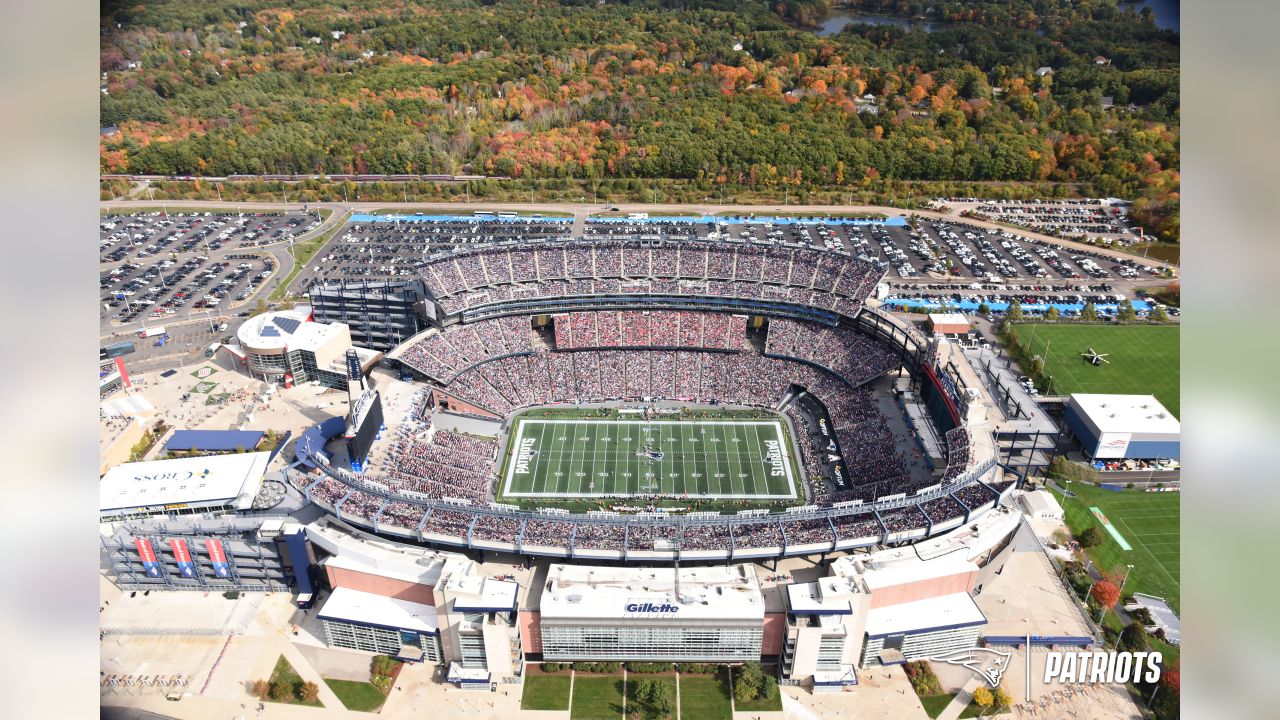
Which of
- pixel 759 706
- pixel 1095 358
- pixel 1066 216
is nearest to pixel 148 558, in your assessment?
pixel 759 706

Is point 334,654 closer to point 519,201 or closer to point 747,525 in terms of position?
point 747,525

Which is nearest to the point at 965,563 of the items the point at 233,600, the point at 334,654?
the point at 334,654

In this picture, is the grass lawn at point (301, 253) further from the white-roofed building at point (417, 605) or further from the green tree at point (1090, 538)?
the green tree at point (1090, 538)

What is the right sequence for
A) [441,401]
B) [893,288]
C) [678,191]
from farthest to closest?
[678,191], [893,288], [441,401]

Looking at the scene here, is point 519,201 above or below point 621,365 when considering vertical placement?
above

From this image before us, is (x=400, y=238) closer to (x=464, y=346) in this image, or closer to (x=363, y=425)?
(x=464, y=346)

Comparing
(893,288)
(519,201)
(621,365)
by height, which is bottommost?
(621,365)

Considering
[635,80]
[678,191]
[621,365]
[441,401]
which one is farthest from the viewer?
[635,80]

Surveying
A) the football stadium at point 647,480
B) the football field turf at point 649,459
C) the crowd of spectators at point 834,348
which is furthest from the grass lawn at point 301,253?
the crowd of spectators at point 834,348
